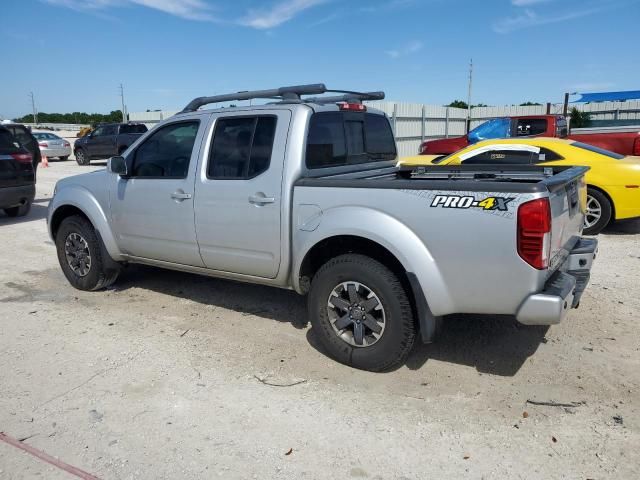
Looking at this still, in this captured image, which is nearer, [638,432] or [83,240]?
[638,432]

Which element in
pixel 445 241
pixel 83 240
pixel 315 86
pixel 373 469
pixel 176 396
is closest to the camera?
pixel 373 469

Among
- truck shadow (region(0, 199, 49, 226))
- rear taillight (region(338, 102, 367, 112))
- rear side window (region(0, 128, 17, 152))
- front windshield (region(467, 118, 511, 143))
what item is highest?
rear taillight (region(338, 102, 367, 112))

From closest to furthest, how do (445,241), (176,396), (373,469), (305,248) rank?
1. (373,469)
2. (445,241)
3. (176,396)
4. (305,248)

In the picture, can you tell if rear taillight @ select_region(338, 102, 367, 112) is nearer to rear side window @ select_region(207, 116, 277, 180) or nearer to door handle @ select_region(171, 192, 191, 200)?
rear side window @ select_region(207, 116, 277, 180)

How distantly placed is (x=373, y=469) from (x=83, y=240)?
411 centimetres

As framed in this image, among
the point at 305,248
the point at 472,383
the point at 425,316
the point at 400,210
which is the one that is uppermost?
the point at 400,210

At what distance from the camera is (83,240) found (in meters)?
5.54

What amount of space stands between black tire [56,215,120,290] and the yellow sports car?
4888mm

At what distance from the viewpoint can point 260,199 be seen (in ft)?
13.3

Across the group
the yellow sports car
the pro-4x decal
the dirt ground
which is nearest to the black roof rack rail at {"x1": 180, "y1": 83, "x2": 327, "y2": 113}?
the pro-4x decal

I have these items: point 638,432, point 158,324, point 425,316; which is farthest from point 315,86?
point 638,432

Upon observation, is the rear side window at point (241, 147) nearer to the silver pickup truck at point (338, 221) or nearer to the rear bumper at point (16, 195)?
the silver pickup truck at point (338, 221)

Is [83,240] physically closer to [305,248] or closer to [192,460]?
[305,248]

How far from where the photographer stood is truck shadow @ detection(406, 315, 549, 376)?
3863 millimetres
